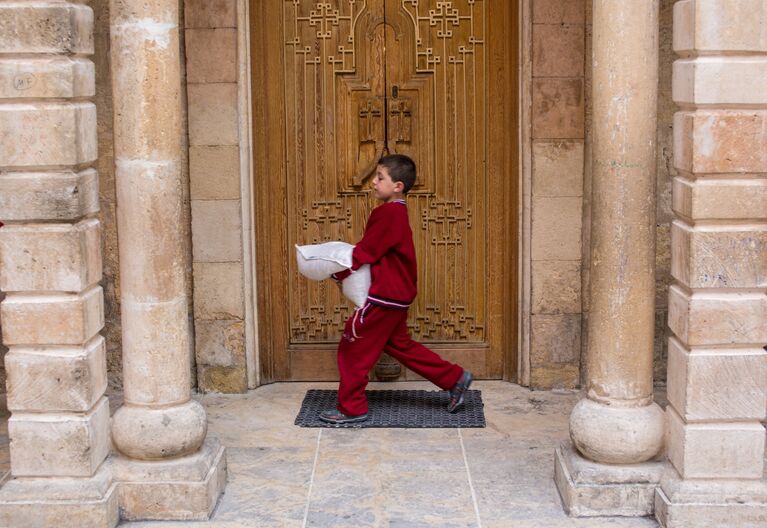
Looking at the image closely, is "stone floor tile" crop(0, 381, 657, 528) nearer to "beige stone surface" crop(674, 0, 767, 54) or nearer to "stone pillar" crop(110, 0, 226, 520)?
"stone pillar" crop(110, 0, 226, 520)

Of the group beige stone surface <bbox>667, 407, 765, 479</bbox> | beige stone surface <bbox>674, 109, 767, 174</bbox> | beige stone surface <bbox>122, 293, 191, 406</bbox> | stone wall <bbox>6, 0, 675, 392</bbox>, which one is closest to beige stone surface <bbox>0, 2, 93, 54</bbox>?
beige stone surface <bbox>122, 293, 191, 406</bbox>

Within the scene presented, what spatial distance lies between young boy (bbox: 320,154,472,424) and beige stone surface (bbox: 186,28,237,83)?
1268 mm

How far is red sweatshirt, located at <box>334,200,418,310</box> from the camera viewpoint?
711cm

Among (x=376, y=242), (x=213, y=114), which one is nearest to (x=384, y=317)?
(x=376, y=242)

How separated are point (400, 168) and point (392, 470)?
1.85m

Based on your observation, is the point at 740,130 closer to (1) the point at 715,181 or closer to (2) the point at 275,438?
(1) the point at 715,181

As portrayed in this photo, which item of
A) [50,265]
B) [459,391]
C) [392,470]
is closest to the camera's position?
[50,265]

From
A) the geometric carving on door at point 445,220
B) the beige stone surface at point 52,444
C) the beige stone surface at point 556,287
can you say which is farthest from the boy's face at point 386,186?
the beige stone surface at point 52,444

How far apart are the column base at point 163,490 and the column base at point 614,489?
1.86 m

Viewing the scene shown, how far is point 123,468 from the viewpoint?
5.82m

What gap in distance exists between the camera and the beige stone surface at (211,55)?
7586 mm

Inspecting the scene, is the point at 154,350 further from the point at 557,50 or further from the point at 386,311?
the point at 557,50

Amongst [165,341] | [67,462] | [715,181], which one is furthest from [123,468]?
[715,181]

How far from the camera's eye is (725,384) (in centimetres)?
550
